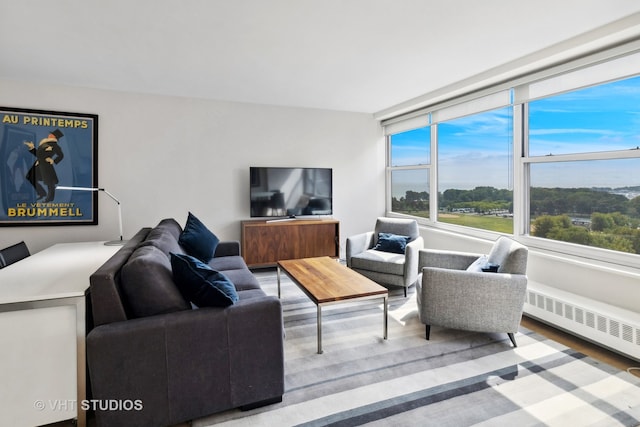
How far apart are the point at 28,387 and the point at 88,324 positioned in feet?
1.21

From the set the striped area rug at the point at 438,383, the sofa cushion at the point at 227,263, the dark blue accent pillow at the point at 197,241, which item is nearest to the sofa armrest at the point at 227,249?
the sofa cushion at the point at 227,263

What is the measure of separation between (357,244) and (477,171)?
67.9 inches

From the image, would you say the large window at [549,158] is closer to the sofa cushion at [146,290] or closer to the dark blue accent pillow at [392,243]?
the dark blue accent pillow at [392,243]

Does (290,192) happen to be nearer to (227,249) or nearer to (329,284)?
(227,249)

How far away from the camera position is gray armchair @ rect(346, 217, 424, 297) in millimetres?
3723

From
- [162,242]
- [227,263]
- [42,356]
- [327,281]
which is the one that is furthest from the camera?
[227,263]

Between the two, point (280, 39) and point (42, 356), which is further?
point (280, 39)

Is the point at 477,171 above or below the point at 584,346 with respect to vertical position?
above

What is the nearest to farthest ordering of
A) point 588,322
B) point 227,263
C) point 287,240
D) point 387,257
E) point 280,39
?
1. point 588,322
2. point 280,39
3. point 227,263
4. point 387,257
5. point 287,240

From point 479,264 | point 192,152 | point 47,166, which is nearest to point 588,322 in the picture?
point 479,264

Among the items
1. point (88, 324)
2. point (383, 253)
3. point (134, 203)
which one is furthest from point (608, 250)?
point (134, 203)

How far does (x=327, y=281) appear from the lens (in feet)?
9.55

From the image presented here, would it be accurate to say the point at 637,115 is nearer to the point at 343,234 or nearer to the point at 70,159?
the point at 343,234

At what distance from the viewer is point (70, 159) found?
408 centimetres
